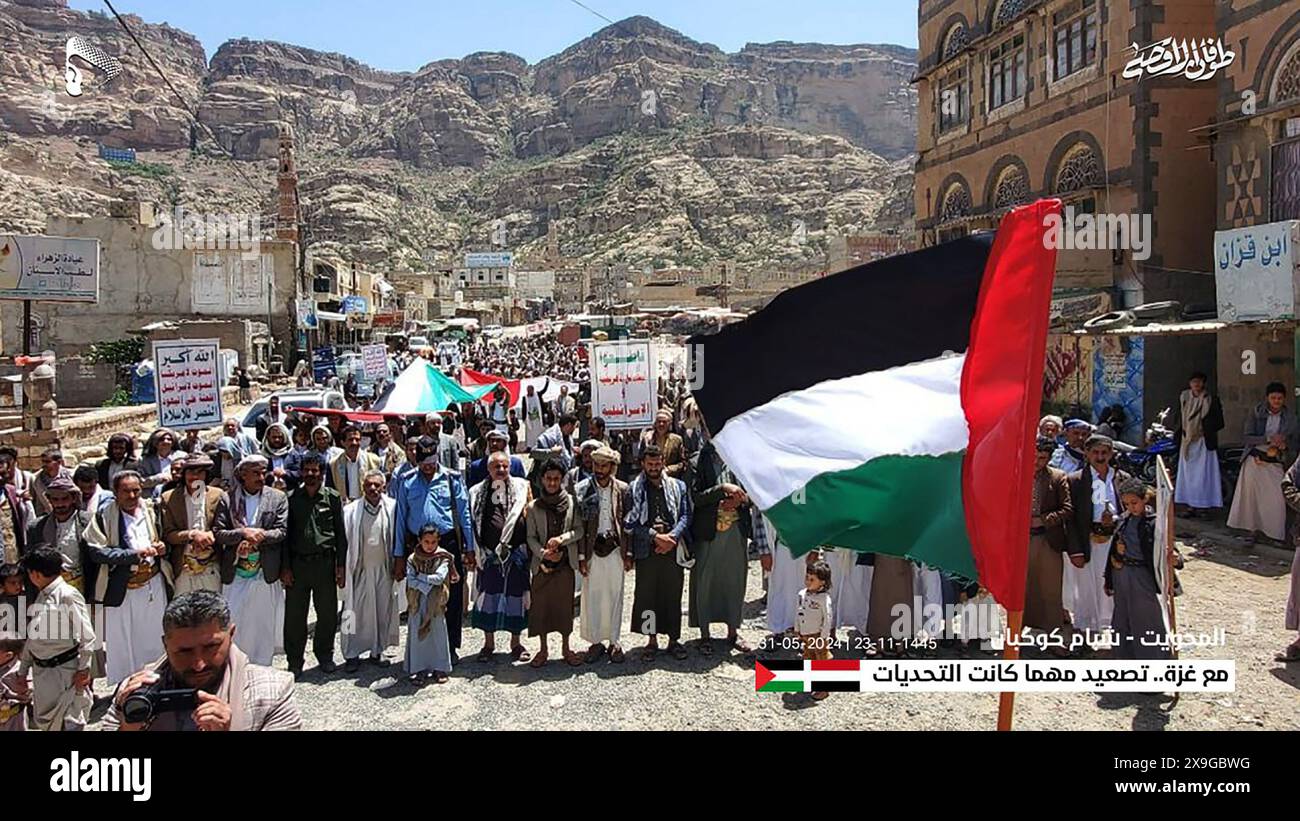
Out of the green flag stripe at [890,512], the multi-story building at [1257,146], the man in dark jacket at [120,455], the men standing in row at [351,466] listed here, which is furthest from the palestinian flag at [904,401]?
the multi-story building at [1257,146]

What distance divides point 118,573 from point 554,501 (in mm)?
2929

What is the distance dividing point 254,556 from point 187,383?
4084 mm

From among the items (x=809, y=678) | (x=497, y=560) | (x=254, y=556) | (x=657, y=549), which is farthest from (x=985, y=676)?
(x=254, y=556)

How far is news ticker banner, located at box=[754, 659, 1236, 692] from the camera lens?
555 centimetres

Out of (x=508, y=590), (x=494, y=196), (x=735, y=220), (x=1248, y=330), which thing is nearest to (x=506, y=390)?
(x=508, y=590)

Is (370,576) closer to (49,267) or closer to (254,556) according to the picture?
(254,556)

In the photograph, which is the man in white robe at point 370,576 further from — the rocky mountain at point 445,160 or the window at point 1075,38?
the rocky mountain at point 445,160

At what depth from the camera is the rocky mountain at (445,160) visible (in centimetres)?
11375

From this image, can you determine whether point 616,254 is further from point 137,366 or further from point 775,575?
point 775,575

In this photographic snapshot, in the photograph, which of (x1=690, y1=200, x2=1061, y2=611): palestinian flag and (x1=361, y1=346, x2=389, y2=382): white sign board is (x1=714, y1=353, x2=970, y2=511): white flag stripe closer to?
(x1=690, y1=200, x2=1061, y2=611): palestinian flag

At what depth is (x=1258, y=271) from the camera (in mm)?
10422

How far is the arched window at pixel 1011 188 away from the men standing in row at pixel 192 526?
52.4 feet

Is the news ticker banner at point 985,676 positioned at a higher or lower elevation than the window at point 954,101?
lower

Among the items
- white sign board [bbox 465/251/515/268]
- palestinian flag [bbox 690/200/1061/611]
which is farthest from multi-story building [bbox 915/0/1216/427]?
white sign board [bbox 465/251/515/268]
